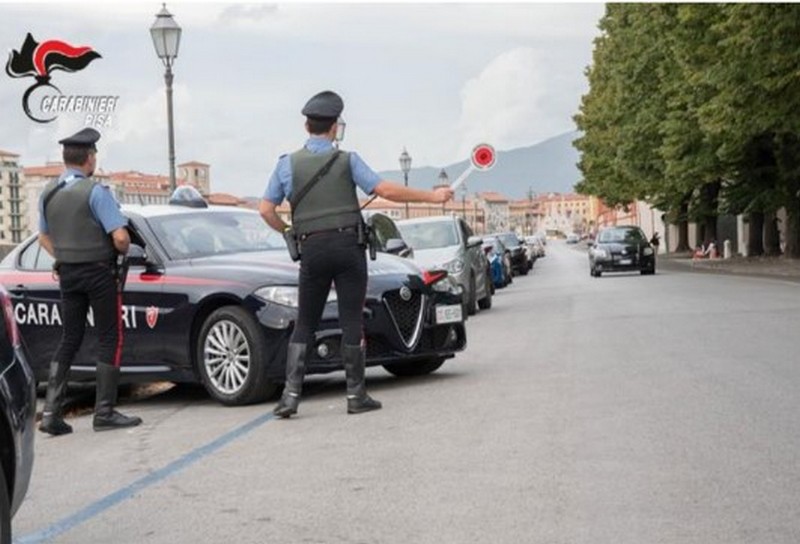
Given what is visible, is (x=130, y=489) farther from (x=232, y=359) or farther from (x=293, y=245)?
(x=232, y=359)

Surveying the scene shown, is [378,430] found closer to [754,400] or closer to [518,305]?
[754,400]

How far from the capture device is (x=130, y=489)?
638 cm

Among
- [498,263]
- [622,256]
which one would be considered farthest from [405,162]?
[498,263]

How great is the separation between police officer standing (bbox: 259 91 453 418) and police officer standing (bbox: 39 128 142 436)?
1063mm

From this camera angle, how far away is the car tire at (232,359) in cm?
921

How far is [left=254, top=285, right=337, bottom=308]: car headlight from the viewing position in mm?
9273

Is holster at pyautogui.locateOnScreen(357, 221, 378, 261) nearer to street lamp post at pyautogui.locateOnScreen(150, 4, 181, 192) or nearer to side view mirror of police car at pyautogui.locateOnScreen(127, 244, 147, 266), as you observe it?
side view mirror of police car at pyautogui.locateOnScreen(127, 244, 147, 266)

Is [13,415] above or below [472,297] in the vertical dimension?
above

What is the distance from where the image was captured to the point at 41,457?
25.3ft

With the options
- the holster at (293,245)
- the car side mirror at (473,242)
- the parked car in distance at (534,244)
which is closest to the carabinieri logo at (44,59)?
the car side mirror at (473,242)

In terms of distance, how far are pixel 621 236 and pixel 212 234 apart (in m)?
29.7

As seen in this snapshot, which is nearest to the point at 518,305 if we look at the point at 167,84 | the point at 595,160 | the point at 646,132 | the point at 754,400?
the point at 167,84

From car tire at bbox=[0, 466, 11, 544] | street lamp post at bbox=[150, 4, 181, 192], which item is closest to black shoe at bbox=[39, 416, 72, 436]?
car tire at bbox=[0, 466, 11, 544]

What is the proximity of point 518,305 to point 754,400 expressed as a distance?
45.2ft
